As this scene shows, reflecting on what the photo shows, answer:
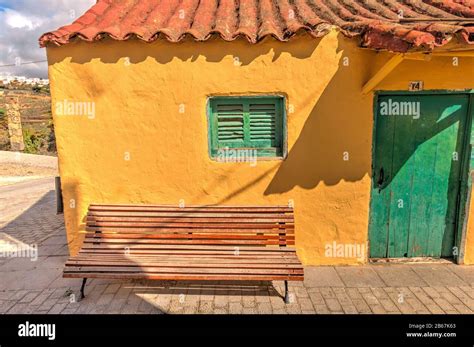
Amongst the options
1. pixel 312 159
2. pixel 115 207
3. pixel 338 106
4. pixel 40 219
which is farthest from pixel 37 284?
pixel 338 106

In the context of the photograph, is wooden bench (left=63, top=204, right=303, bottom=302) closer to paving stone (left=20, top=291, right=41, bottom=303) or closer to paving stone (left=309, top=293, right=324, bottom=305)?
paving stone (left=309, top=293, right=324, bottom=305)

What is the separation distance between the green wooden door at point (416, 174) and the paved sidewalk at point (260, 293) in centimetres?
41

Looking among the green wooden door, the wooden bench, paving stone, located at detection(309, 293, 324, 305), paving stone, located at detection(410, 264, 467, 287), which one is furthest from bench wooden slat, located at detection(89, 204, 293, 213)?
paving stone, located at detection(410, 264, 467, 287)

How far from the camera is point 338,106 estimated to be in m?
3.94

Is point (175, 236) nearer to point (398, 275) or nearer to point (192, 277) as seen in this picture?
point (192, 277)

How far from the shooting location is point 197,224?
3.98 meters

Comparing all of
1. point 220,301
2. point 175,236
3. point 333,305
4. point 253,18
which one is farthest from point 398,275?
point 253,18

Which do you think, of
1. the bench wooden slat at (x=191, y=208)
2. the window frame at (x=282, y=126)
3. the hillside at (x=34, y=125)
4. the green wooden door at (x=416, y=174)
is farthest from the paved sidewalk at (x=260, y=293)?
the hillside at (x=34, y=125)

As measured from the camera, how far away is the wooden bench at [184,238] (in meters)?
3.50

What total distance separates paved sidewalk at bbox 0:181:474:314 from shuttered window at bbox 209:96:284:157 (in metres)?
1.77

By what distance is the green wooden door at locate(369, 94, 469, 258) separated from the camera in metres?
4.01

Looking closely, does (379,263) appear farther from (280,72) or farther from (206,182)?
(280,72)

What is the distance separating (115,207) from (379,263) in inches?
148
